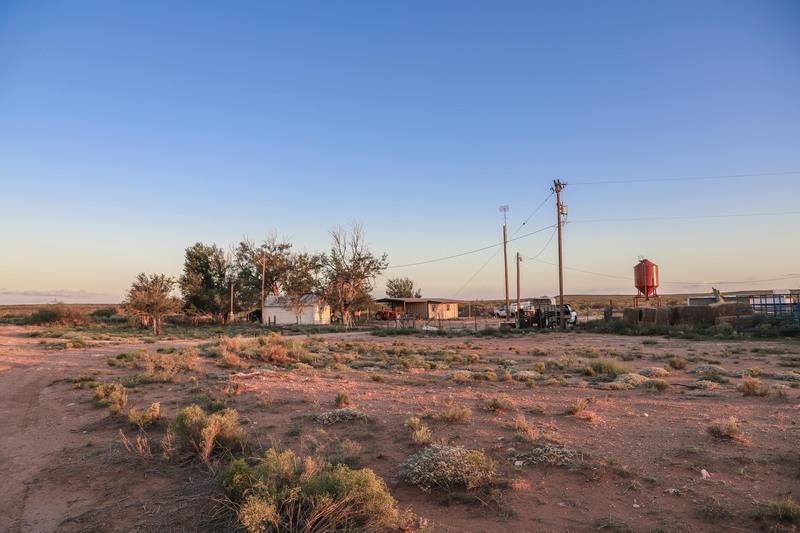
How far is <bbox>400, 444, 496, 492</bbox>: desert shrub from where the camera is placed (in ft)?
19.1

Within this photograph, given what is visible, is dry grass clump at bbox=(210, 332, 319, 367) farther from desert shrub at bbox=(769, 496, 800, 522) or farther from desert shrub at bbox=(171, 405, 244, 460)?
desert shrub at bbox=(769, 496, 800, 522)

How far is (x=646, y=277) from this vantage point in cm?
3725

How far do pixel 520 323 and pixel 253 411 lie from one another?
3148cm

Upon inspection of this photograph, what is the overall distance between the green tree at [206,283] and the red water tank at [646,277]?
44.6 metres

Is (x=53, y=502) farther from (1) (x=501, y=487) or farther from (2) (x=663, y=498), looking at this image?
(2) (x=663, y=498)

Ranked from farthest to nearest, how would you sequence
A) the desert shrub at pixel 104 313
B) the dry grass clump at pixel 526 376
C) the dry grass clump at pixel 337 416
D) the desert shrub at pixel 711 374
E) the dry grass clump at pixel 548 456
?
the desert shrub at pixel 104 313 → the dry grass clump at pixel 526 376 → the desert shrub at pixel 711 374 → the dry grass clump at pixel 337 416 → the dry grass clump at pixel 548 456

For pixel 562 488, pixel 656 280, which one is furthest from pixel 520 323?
pixel 562 488

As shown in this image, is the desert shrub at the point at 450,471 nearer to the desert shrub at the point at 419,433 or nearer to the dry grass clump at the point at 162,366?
the desert shrub at the point at 419,433

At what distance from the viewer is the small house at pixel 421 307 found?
2542 inches

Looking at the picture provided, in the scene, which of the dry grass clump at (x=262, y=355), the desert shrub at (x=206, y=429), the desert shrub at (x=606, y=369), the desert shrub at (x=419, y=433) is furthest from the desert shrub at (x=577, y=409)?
the dry grass clump at (x=262, y=355)

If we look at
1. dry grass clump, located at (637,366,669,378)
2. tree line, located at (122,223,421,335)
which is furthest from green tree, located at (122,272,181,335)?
dry grass clump, located at (637,366,669,378)

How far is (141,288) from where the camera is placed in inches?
1640

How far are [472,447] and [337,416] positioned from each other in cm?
283

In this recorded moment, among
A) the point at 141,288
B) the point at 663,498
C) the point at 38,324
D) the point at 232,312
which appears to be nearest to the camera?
the point at 663,498
